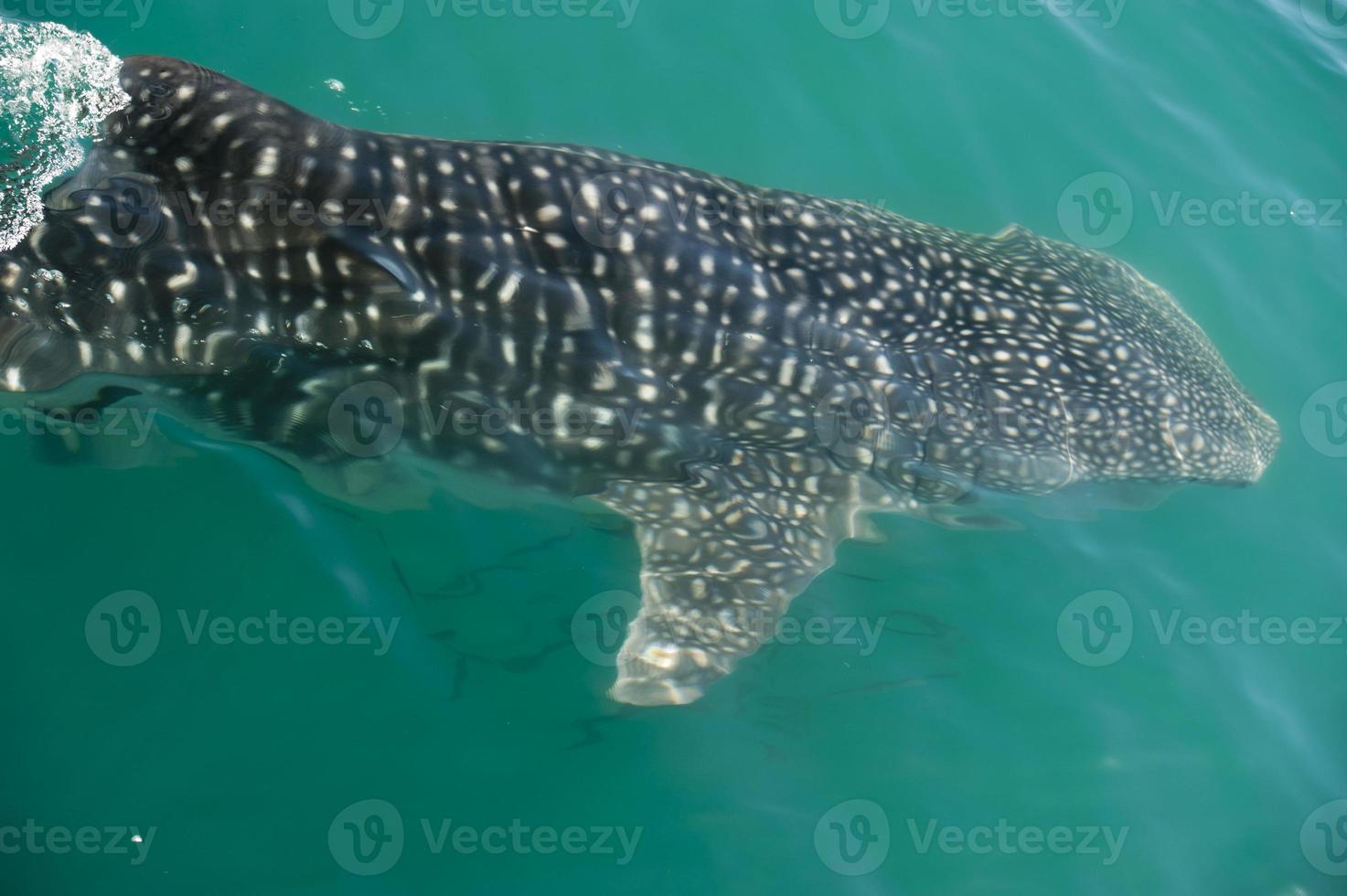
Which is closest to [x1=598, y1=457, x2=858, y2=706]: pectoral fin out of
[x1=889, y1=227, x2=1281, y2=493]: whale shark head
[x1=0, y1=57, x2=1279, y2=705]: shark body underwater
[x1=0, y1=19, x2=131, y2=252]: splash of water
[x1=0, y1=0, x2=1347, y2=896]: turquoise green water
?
[x1=0, y1=57, x2=1279, y2=705]: shark body underwater

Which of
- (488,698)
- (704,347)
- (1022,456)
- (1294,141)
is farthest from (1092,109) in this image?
(488,698)

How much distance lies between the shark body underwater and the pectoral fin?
2cm

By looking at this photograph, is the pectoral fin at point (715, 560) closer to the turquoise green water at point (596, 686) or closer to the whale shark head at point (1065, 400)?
the turquoise green water at point (596, 686)

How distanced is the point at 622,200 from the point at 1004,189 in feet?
15.9

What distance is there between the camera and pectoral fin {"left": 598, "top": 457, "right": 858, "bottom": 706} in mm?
5191

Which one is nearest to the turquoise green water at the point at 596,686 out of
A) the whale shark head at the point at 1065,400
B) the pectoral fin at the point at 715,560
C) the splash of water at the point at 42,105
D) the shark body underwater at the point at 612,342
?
the pectoral fin at the point at 715,560

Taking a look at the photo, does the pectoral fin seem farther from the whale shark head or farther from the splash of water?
the splash of water

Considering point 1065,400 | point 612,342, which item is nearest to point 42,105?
point 612,342

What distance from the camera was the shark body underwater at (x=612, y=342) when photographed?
193 inches

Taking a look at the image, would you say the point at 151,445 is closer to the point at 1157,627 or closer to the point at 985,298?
the point at 985,298

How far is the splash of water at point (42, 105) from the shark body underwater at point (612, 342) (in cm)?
11

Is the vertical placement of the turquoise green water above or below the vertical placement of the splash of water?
below

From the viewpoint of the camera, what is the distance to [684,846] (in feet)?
16.1

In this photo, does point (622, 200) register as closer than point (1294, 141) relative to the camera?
Yes
